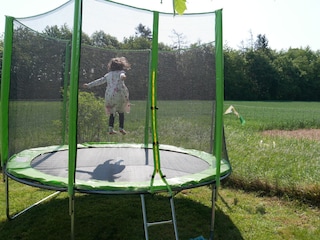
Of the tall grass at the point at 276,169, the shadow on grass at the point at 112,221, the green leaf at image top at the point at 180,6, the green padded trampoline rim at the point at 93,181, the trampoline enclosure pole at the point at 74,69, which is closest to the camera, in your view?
the green leaf at image top at the point at 180,6

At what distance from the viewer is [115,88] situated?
2584 mm

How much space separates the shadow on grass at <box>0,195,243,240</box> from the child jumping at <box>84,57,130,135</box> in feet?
2.38

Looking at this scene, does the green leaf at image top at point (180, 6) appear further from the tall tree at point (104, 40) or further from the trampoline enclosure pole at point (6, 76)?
the trampoline enclosure pole at point (6, 76)

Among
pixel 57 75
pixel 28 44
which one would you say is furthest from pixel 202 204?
pixel 28 44

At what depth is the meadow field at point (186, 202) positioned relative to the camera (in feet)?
7.50

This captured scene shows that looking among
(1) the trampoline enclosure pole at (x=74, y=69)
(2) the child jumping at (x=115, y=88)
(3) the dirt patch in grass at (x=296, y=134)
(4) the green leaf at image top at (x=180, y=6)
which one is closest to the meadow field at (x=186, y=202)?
(2) the child jumping at (x=115, y=88)

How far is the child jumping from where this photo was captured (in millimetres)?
2564

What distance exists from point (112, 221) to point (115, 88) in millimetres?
988

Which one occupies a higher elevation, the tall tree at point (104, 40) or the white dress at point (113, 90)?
the tall tree at point (104, 40)

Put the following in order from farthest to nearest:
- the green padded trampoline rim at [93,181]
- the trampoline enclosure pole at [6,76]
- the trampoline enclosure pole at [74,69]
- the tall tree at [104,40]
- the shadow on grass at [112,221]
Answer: the tall tree at [104,40], the trampoline enclosure pole at [6,76], the shadow on grass at [112,221], the green padded trampoline rim at [93,181], the trampoline enclosure pole at [74,69]

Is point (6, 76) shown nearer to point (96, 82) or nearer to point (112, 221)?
point (96, 82)

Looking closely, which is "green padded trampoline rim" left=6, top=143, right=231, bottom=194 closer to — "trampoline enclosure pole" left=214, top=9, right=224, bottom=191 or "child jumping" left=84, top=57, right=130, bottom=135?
"trampoline enclosure pole" left=214, top=9, right=224, bottom=191

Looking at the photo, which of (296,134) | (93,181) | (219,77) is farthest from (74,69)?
(296,134)

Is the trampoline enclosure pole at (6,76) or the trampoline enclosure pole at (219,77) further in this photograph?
the trampoline enclosure pole at (6,76)
